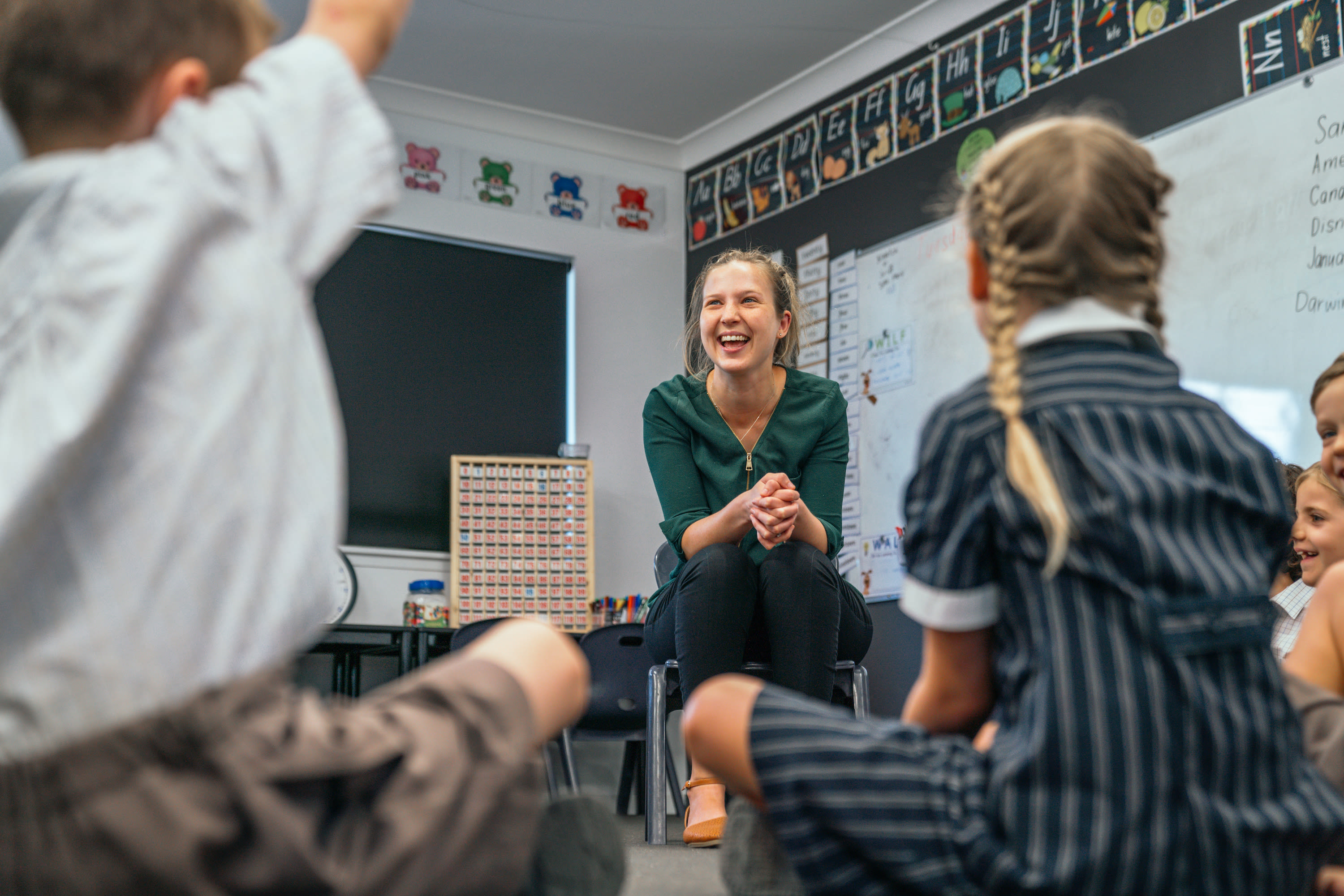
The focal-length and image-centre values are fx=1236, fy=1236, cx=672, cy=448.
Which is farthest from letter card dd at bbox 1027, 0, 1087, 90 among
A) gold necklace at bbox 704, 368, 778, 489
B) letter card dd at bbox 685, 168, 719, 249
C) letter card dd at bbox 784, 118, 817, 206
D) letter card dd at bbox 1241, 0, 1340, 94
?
gold necklace at bbox 704, 368, 778, 489

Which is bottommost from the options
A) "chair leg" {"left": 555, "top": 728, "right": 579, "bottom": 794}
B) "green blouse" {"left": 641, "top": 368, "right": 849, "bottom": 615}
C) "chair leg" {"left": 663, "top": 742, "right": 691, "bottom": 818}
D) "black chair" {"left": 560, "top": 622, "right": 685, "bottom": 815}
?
"chair leg" {"left": 663, "top": 742, "right": 691, "bottom": 818}

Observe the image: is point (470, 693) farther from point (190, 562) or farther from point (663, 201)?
point (663, 201)

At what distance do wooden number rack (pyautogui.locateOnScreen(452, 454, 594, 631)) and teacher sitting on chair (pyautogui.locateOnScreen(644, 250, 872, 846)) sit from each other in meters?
1.63

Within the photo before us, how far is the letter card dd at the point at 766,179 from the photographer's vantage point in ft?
15.3

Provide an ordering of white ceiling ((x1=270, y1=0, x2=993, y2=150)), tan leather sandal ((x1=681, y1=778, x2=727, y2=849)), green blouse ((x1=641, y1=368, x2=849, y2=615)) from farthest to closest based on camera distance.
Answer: white ceiling ((x1=270, y1=0, x2=993, y2=150)) < green blouse ((x1=641, y1=368, x2=849, y2=615)) < tan leather sandal ((x1=681, y1=778, x2=727, y2=849))

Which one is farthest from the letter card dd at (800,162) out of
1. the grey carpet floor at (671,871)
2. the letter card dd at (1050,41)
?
the grey carpet floor at (671,871)

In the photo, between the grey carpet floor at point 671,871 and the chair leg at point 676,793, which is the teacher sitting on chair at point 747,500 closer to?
the grey carpet floor at point 671,871

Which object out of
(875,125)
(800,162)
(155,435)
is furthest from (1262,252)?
(155,435)

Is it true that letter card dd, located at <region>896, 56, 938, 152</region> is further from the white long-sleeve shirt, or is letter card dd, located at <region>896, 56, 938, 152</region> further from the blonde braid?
the white long-sleeve shirt

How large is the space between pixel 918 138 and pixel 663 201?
52.8 inches

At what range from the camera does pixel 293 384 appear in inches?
33.1

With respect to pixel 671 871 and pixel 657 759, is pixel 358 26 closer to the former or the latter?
pixel 671 871

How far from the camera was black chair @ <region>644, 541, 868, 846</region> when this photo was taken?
2178mm

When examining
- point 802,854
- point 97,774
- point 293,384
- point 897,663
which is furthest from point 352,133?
point 897,663
